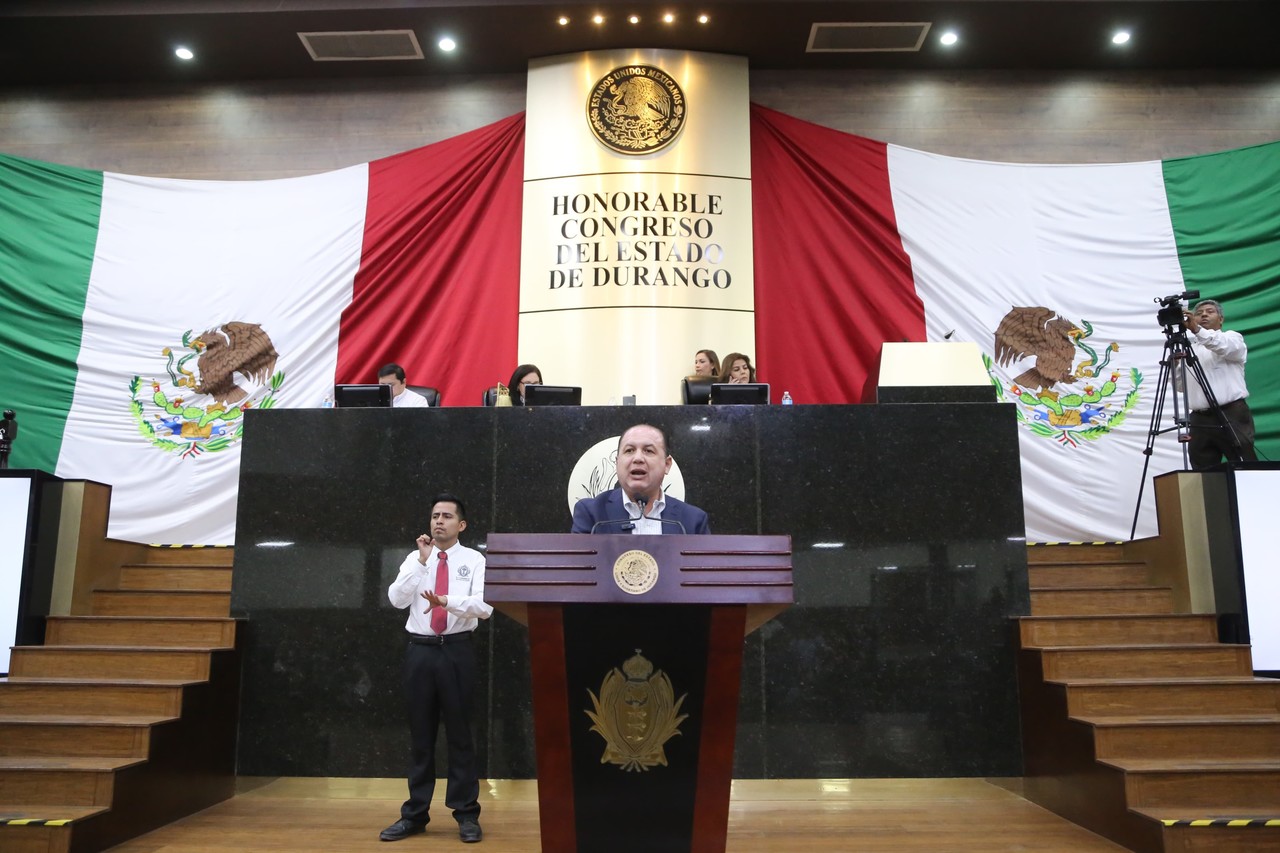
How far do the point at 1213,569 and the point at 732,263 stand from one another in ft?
13.5

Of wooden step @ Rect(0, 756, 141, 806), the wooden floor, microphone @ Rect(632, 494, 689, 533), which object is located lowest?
the wooden floor

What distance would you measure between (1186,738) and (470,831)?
117 inches

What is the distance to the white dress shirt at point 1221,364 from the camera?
589cm

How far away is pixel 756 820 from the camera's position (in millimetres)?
4250

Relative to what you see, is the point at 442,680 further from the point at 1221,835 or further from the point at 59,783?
the point at 1221,835

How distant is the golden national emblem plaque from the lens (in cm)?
247

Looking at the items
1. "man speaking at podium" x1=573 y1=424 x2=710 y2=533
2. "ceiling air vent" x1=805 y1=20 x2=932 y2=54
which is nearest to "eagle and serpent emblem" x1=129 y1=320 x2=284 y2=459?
"ceiling air vent" x1=805 y1=20 x2=932 y2=54

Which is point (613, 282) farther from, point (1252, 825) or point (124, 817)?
point (1252, 825)

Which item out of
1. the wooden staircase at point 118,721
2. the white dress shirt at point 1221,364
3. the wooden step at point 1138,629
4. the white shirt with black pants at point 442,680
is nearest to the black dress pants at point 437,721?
the white shirt with black pants at point 442,680

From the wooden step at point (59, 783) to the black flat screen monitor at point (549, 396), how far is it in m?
2.46

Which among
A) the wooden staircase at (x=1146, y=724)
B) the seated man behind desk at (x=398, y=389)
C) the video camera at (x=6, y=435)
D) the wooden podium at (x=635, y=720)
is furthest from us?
the seated man behind desk at (x=398, y=389)

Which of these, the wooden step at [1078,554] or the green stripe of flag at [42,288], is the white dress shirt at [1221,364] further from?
the green stripe of flag at [42,288]

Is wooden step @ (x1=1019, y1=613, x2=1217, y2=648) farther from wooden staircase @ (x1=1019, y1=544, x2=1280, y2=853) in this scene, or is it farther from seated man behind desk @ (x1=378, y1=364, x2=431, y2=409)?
seated man behind desk @ (x1=378, y1=364, x2=431, y2=409)

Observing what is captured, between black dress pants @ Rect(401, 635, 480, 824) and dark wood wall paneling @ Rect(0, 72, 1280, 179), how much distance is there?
548 cm
